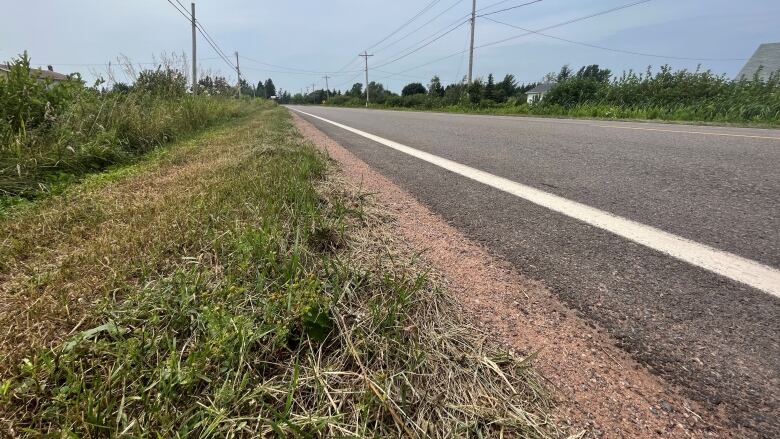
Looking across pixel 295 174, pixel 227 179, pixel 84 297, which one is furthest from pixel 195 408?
pixel 227 179

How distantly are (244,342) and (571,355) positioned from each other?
930mm

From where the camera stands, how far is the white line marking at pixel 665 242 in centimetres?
143

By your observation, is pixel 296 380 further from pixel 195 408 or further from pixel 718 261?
pixel 718 261

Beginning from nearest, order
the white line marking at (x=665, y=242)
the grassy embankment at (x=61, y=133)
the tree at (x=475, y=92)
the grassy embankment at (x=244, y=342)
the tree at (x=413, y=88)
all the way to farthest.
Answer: the grassy embankment at (x=244, y=342) < the white line marking at (x=665, y=242) < the grassy embankment at (x=61, y=133) < the tree at (x=475, y=92) < the tree at (x=413, y=88)

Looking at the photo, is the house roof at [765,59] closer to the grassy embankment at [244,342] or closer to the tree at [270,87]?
the grassy embankment at [244,342]

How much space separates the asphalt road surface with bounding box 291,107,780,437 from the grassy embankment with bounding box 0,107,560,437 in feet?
1.57

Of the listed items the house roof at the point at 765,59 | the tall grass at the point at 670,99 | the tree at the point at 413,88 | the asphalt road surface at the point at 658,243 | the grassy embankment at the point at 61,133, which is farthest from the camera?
the tree at the point at 413,88

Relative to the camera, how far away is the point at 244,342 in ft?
3.25

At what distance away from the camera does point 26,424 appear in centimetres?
82

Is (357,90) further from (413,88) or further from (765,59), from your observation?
(765,59)

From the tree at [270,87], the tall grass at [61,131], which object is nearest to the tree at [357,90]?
the tree at [270,87]

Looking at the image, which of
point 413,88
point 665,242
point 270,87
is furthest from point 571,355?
point 270,87

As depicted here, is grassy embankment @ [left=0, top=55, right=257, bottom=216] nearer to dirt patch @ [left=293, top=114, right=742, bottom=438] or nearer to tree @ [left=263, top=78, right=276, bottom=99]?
dirt patch @ [left=293, top=114, right=742, bottom=438]

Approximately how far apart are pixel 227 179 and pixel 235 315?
180 centimetres
